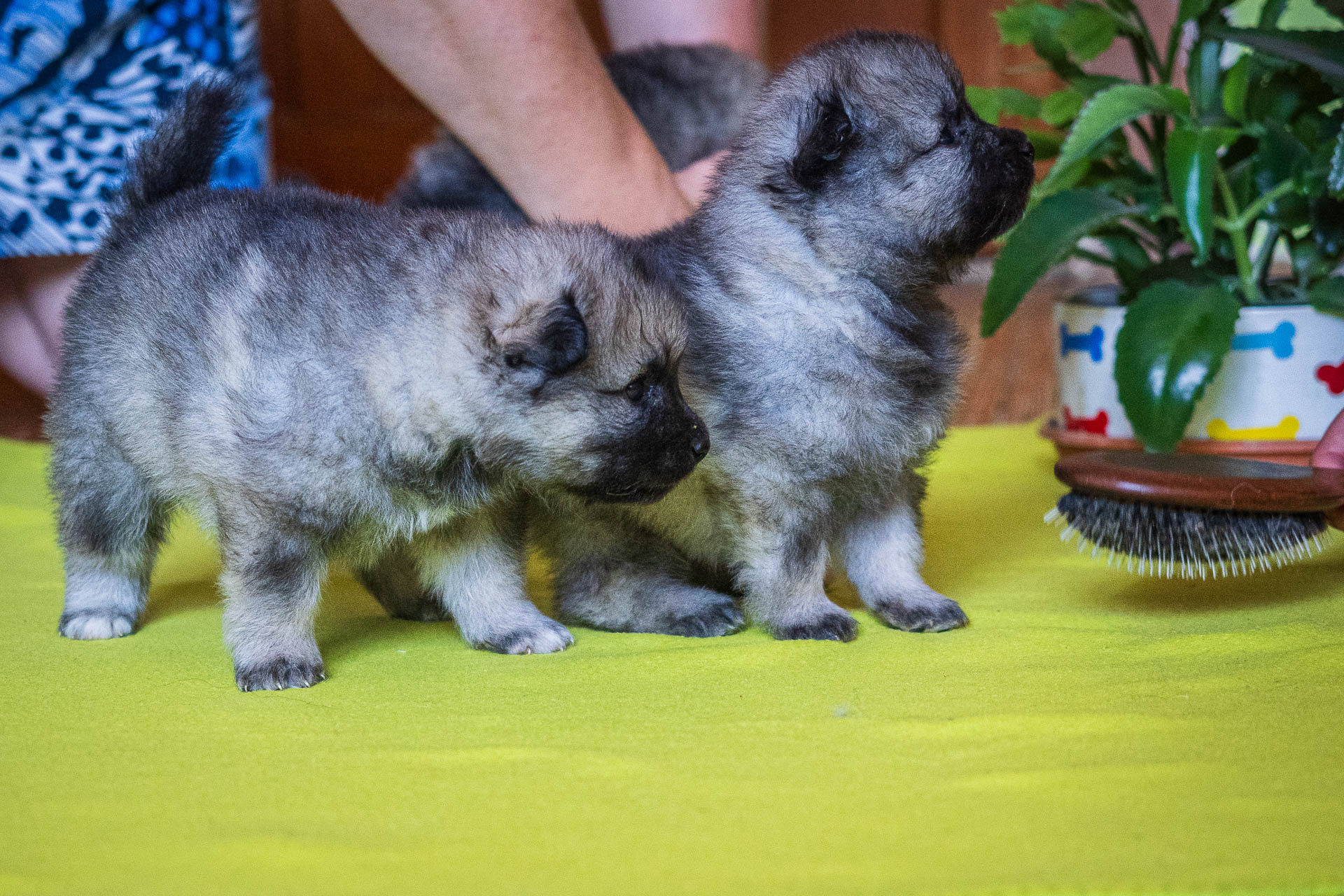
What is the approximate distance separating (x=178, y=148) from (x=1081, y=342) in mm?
1847

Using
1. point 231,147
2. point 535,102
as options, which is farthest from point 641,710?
point 231,147

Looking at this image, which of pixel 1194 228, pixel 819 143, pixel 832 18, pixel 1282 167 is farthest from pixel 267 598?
pixel 832 18

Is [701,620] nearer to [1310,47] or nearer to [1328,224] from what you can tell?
[1310,47]

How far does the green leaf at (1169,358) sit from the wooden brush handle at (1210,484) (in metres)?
0.35

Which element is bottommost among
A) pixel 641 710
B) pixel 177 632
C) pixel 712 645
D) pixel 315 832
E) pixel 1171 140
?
pixel 177 632

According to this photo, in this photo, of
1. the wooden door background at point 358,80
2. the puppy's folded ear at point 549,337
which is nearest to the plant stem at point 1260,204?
the puppy's folded ear at point 549,337

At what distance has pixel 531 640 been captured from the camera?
6.16 ft

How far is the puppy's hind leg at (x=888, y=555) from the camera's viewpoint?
1986mm

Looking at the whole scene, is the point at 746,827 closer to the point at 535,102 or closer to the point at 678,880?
the point at 678,880

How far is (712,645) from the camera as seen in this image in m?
1.86

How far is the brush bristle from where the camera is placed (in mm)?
1828

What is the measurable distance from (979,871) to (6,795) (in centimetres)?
96

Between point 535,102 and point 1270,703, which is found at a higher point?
point 535,102

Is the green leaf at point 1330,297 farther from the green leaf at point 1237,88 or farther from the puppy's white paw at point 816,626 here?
the puppy's white paw at point 816,626
